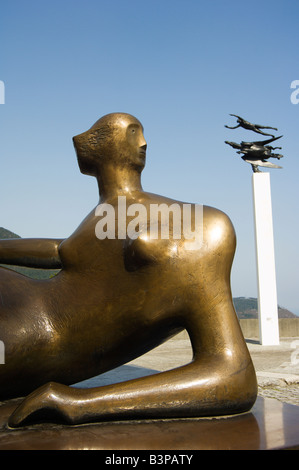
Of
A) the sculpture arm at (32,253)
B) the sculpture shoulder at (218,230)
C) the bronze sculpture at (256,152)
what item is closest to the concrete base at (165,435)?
the sculpture shoulder at (218,230)

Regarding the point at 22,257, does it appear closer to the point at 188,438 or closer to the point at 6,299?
the point at 6,299

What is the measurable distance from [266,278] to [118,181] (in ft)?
33.0

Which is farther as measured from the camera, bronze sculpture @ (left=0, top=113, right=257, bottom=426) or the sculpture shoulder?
the sculpture shoulder

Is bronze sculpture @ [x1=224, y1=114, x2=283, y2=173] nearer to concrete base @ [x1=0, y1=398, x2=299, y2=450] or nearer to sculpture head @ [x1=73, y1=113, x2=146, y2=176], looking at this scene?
sculpture head @ [x1=73, y1=113, x2=146, y2=176]

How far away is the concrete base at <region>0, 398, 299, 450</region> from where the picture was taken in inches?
68.8

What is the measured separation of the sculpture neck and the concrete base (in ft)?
4.59

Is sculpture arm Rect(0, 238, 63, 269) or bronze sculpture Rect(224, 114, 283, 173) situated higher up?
bronze sculpture Rect(224, 114, 283, 173)

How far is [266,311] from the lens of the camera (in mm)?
12086

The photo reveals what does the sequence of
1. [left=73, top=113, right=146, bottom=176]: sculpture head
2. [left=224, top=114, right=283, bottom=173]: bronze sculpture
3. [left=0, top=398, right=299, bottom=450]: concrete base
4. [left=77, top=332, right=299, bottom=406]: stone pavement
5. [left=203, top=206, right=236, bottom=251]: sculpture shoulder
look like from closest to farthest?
1. [left=0, top=398, right=299, bottom=450]: concrete base
2. [left=203, top=206, right=236, bottom=251]: sculpture shoulder
3. [left=73, top=113, right=146, bottom=176]: sculpture head
4. [left=77, top=332, right=299, bottom=406]: stone pavement
5. [left=224, top=114, right=283, bottom=173]: bronze sculpture

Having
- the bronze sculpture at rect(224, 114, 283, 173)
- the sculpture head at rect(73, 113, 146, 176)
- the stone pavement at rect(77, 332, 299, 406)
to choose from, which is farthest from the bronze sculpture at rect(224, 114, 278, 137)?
the sculpture head at rect(73, 113, 146, 176)

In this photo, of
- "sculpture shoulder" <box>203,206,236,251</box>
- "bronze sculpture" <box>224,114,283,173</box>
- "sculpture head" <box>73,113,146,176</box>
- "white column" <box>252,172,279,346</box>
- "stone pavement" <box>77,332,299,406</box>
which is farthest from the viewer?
"bronze sculpture" <box>224,114,283,173</box>

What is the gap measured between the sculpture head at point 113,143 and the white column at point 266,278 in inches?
390

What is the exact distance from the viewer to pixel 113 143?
9.00ft

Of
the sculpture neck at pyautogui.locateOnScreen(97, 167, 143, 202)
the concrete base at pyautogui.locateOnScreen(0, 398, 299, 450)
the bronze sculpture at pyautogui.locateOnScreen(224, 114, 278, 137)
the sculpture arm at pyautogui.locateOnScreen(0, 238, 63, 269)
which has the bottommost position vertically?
the concrete base at pyautogui.locateOnScreen(0, 398, 299, 450)
